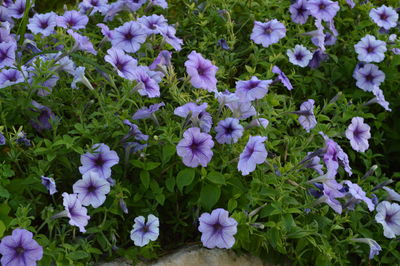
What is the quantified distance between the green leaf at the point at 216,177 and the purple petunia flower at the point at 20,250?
697mm

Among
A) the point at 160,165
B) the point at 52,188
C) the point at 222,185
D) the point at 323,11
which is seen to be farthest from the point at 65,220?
the point at 323,11

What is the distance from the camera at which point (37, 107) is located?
2.42 m

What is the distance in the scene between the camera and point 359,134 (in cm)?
280

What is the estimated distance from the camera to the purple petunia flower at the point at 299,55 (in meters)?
3.16

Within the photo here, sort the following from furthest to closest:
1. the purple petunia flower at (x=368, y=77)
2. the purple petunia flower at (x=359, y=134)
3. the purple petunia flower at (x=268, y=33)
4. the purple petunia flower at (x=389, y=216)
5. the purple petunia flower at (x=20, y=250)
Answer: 1. the purple petunia flower at (x=368, y=77)
2. the purple petunia flower at (x=268, y=33)
3. the purple petunia flower at (x=359, y=134)
4. the purple petunia flower at (x=389, y=216)
5. the purple petunia flower at (x=20, y=250)

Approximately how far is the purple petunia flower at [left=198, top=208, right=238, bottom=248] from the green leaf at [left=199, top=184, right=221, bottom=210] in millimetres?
94

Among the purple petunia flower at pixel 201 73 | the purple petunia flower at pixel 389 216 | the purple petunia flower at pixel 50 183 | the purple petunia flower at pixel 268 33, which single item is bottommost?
the purple petunia flower at pixel 389 216

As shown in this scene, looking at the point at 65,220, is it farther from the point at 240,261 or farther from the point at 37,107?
the point at 240,261

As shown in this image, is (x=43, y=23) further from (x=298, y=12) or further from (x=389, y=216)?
(x=389, y=216)

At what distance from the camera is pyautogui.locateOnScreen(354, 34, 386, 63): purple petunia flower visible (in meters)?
3.32

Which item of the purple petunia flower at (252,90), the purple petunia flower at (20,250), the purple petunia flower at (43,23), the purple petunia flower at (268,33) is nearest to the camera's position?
the purple petunia flower at (20,250)

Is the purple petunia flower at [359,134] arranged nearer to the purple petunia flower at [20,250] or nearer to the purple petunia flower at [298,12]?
the purple petunia flower at [298,12]

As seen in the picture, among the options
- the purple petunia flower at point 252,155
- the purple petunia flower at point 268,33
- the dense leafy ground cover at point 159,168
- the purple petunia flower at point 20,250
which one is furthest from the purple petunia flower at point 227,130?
the purple petunia flower at point 268,33

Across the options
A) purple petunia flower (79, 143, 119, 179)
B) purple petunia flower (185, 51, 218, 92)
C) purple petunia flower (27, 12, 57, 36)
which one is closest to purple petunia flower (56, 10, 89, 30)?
purple petunia flower (27, 12, 57, 36)
